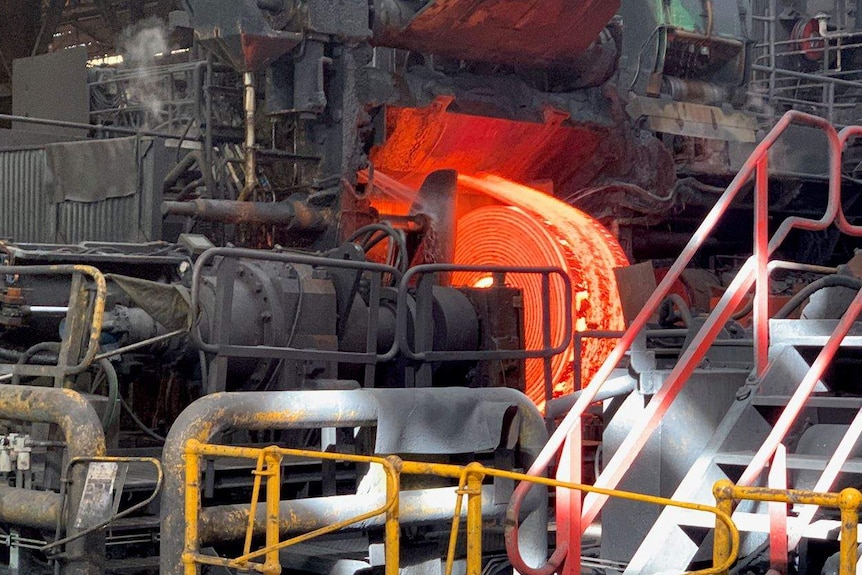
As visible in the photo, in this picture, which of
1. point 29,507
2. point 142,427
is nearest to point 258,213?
point 142,427

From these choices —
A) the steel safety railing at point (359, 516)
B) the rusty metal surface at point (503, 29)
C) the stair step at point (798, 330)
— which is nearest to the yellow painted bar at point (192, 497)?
the steel safety railing at point (359, 516)

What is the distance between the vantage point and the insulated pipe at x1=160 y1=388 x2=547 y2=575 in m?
4.84

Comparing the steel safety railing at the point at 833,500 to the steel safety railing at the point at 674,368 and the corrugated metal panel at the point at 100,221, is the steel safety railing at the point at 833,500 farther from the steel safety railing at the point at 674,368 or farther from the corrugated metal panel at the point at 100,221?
the corrugated metal panel at the point at 100,221

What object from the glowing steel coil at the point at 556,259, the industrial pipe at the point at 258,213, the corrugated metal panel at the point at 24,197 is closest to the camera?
the industrial pipe at the point at 258,213

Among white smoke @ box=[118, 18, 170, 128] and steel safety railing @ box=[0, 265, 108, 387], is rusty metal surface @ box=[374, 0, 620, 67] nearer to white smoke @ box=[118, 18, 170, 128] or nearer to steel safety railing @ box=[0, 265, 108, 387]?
white smoke @ box=[118, 18, 170, 128]

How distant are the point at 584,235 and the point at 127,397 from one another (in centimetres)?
572

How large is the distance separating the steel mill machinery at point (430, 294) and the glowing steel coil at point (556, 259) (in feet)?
0.12

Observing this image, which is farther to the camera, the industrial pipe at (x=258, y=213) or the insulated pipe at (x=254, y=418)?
the industrial pipe at (x=258, y=213)

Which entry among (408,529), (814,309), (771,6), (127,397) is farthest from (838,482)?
(771,6)

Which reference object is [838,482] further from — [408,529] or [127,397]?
[127,397]

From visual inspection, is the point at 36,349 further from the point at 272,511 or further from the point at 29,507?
the point at 272,511

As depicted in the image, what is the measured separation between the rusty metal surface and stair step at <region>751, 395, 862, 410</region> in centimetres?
627

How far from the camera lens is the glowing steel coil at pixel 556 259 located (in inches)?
498

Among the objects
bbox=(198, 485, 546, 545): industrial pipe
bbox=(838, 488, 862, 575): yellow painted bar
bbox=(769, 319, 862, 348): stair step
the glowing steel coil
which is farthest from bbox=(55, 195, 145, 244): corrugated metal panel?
bbox=(838, 488, 862, 575): yellow painted bar
